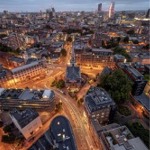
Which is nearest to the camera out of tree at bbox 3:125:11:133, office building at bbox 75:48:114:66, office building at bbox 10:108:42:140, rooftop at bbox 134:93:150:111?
office building at bbox 10:108:42:140

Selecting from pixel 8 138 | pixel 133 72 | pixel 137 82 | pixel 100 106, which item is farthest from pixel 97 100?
pixel 8 138

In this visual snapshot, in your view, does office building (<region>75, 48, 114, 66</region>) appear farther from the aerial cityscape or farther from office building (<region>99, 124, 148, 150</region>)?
office building (<region>99, 124, 148, 150</region>)

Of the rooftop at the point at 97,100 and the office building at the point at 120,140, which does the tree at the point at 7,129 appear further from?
the office building at the point at 120,140

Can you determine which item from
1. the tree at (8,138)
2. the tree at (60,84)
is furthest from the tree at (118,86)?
the tree at (8,138)

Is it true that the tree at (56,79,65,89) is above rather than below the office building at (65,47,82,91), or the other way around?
below

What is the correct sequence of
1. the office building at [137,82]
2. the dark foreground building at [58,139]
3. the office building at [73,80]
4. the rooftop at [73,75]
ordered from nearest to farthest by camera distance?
the dark foreground building at [58,139], the office building at [137,82], the office building at [73,80], the rooftop at [73,75]

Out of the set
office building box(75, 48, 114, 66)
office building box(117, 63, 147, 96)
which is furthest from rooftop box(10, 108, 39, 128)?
office building box(75, 48, 114, 66)

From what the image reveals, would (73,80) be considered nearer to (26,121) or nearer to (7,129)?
(26,121)
